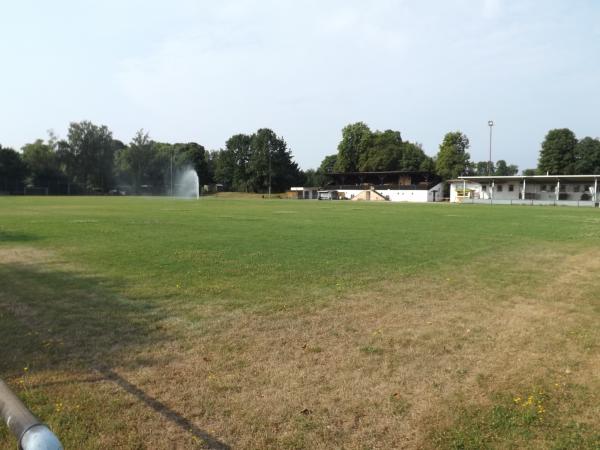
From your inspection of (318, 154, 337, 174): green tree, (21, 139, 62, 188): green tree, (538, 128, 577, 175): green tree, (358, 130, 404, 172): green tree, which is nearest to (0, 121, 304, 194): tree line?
(21, 139, 62, 188): green tree

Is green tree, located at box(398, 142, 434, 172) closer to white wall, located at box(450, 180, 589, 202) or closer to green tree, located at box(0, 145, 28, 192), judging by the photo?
white wall, located at box(450, 180, 589, 202)

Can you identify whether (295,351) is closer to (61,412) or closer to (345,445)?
(345,445)

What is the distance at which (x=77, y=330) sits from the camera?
6.22 metres

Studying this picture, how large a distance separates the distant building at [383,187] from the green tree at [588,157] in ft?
89.2

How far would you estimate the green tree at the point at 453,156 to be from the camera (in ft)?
327

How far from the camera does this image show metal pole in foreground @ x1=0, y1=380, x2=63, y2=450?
177 centimetres

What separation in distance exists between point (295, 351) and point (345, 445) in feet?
6.48

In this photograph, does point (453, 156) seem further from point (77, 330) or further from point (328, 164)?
point (77, 330)

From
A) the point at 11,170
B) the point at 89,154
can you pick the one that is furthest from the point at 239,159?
the point at 11,170

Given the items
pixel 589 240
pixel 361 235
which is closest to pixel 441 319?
pixel 361 235

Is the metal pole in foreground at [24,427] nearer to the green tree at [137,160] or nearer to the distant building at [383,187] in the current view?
the distant building at [383,187]

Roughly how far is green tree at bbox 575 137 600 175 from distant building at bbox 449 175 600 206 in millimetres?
20921

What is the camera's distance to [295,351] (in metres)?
5.62

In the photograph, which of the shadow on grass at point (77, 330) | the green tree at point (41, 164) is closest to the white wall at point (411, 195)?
the green tree at point (41, 164)
